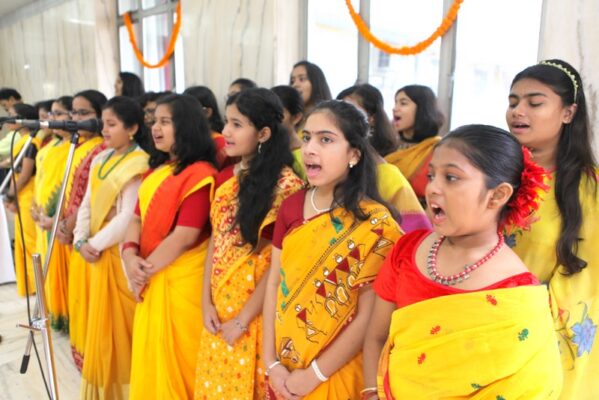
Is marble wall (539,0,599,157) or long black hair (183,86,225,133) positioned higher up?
marble wall (539,0,599,157)

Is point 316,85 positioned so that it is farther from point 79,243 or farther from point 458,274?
point 458,274

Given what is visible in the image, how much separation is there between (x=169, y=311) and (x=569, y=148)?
1514mm

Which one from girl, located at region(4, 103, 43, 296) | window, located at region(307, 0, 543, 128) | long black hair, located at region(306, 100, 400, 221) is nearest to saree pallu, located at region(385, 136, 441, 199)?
window, located at region(307, 0, 543, 128)

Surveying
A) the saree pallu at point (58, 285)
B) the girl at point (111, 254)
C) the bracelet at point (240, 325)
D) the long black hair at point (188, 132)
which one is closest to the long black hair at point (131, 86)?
the saree pallu at point (58, 285)

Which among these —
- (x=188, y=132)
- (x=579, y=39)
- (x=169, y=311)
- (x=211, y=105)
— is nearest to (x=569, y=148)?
(x=579, y=39)

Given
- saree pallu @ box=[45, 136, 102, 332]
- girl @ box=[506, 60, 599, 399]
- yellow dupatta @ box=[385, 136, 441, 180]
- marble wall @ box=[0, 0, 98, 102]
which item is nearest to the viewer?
girl @ box=[506, 60, 599, 399]

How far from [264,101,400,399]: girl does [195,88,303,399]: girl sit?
0.19m

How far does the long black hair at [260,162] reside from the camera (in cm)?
159

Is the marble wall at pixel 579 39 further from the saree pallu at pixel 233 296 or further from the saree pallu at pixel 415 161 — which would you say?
the saree pallu at pixel 233 296

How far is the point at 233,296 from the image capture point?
1.65 meters

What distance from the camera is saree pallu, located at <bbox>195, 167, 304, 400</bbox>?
1.59 meters

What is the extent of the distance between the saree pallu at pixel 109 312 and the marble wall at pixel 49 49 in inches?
159

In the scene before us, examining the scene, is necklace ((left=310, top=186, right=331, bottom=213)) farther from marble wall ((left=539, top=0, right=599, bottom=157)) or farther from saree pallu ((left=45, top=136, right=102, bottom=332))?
saree pallu ((left=45, top=136, right=102, bottom=332))

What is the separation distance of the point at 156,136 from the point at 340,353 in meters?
1.18
